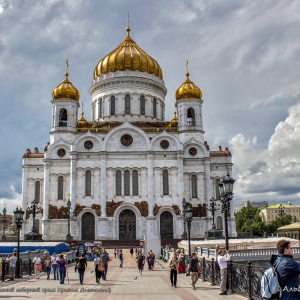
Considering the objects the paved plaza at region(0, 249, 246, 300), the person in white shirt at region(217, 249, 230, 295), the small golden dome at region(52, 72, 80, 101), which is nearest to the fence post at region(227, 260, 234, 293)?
the person in white shirt at region(217, 249, 230, 295)

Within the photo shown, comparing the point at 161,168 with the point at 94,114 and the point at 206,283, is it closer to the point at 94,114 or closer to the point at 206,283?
the point at 94,114

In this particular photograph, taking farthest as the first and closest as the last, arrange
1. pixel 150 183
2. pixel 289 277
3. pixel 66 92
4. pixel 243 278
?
pixel 66 92 → pixel 150 183 → pixel 243 278 → pixel 289 277

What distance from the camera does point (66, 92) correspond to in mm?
50688

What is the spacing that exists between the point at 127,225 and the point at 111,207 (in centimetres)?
269

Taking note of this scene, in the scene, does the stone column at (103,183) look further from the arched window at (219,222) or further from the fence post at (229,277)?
the fence post at (229,277)

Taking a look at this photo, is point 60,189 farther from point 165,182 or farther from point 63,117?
point 165,182

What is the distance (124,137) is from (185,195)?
9.77m

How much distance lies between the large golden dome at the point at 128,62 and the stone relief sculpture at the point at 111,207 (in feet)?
58.9

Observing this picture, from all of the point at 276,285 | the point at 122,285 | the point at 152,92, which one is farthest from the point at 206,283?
the point at 152,92

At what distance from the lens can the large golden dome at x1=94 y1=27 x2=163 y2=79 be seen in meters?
54.7

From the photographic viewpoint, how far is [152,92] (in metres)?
55.4

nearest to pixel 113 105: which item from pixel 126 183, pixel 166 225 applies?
pixel 126 183

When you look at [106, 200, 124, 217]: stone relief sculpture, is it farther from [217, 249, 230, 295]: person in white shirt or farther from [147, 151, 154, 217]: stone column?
Answer: [217, 249, 230, 295]: person in white shirt

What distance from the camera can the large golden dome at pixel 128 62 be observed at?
54.7m
